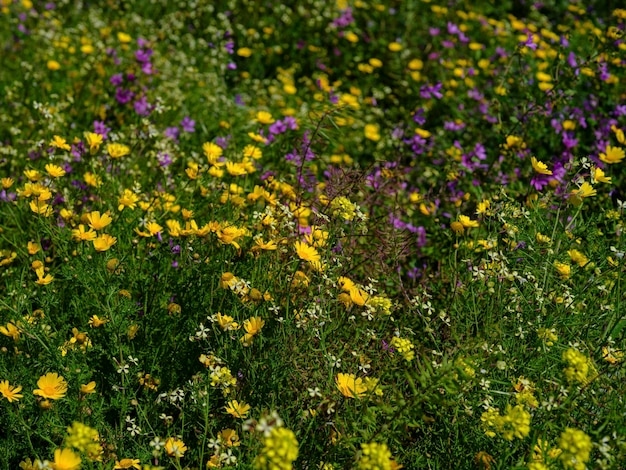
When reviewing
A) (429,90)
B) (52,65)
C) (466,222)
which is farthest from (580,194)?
(52,65)

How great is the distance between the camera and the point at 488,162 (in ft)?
12.1

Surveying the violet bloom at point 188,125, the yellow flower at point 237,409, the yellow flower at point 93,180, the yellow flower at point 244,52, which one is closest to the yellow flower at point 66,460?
the yellow flower at point 237,409

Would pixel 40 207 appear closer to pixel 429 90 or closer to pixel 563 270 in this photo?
pixel 563 270

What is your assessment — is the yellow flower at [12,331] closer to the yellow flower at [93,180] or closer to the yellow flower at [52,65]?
the yellow flower at [93,180]

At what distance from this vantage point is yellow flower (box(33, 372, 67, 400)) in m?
1.82

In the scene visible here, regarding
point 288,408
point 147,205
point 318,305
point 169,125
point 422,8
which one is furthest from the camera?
point 422,8

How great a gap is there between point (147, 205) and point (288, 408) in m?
1.20

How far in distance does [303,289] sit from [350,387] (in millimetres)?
456

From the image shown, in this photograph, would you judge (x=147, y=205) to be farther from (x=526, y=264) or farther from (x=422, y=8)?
(x=422, y=8)

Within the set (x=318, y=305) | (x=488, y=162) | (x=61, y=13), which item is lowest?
(x=61, y=13)

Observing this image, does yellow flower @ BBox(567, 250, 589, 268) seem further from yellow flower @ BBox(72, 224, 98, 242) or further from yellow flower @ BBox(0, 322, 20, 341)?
yellow flower @ BBox(0, 322, 20, 341)

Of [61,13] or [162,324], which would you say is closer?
[162,324]

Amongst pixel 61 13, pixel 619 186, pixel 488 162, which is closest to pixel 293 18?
pixel 61 13

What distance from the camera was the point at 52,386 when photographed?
6.05 ft
